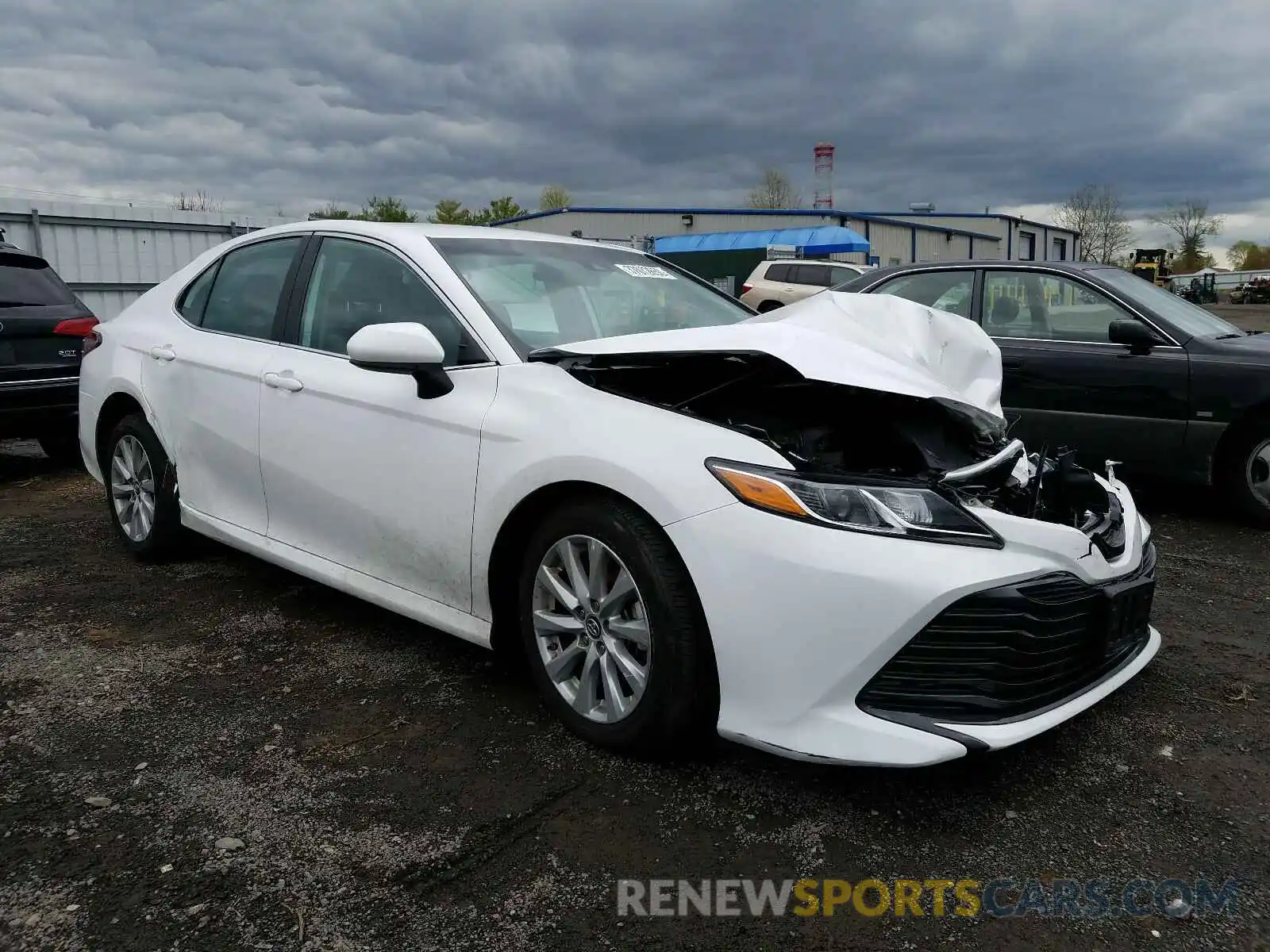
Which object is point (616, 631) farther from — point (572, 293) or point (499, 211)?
point (499, 211)

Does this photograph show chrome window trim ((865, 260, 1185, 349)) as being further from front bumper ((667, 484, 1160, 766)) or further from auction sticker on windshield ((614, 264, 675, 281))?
front bumper ((667, 484, 1160, 766))

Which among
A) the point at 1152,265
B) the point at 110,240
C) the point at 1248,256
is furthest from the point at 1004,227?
the point at 1248,256

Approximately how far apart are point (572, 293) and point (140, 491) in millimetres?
2457

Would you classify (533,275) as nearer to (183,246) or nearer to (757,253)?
(183,246)

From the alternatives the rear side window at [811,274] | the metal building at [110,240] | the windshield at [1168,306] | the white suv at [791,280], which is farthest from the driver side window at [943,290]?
the rear side window at [811,274]

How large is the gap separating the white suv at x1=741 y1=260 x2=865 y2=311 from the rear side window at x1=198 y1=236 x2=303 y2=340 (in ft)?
56.5

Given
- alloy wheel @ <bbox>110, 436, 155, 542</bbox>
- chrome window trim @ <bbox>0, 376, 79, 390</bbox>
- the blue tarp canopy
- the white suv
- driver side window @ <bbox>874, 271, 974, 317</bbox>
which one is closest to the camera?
alloy wheel @ <bbox>110, 436, 155, 542</bbox>

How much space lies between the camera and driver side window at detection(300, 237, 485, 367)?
3.12m

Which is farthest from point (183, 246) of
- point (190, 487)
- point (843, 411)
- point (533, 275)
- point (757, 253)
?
point (757, 253)

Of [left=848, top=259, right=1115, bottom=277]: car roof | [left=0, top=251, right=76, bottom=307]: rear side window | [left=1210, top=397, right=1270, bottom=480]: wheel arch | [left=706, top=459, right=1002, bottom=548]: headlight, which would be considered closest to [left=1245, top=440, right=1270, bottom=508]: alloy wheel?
[left=1210, top=397, right=1270, bottom=480]: wheel arch

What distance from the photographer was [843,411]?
2.87 m

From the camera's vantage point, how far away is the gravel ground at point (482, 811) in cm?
200

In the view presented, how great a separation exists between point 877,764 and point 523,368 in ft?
4.94

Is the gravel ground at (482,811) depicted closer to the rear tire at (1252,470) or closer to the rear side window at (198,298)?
the rear side window at (198,298)
